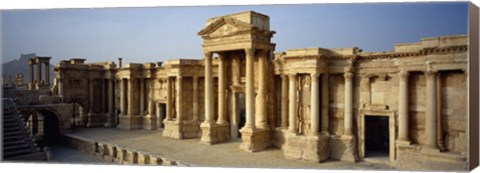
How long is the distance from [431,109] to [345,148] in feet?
11.2

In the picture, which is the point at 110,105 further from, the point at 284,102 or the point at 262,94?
the point at 284,102

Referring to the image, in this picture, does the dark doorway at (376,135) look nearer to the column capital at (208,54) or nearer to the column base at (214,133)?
the column base at (214,133)

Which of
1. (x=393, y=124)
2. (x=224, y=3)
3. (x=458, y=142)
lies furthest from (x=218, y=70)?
(x=458, y=142)

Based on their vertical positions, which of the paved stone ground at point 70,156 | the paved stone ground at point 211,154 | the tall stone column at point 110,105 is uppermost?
the tall stone column at point 110,105

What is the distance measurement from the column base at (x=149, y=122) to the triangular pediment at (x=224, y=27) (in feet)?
27.0

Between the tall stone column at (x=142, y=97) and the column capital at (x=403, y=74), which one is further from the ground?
the column capital at (x=403, y=74)

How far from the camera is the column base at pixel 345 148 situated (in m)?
13.5

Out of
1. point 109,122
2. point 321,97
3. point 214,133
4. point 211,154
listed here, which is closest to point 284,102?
point 321,97

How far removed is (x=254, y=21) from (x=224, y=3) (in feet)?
14.2

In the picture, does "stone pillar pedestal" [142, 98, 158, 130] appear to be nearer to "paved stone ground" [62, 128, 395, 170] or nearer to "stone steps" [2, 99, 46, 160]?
"paved stone ground" [62, 128, 395, 170]

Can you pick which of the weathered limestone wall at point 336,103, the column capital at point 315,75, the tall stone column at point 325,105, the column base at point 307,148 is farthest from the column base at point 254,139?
the column capital at point 315,75

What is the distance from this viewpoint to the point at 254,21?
624 inches

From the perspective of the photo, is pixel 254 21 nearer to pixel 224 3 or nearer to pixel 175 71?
pixel 224 3

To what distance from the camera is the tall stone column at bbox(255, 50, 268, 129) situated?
52.9 ft
